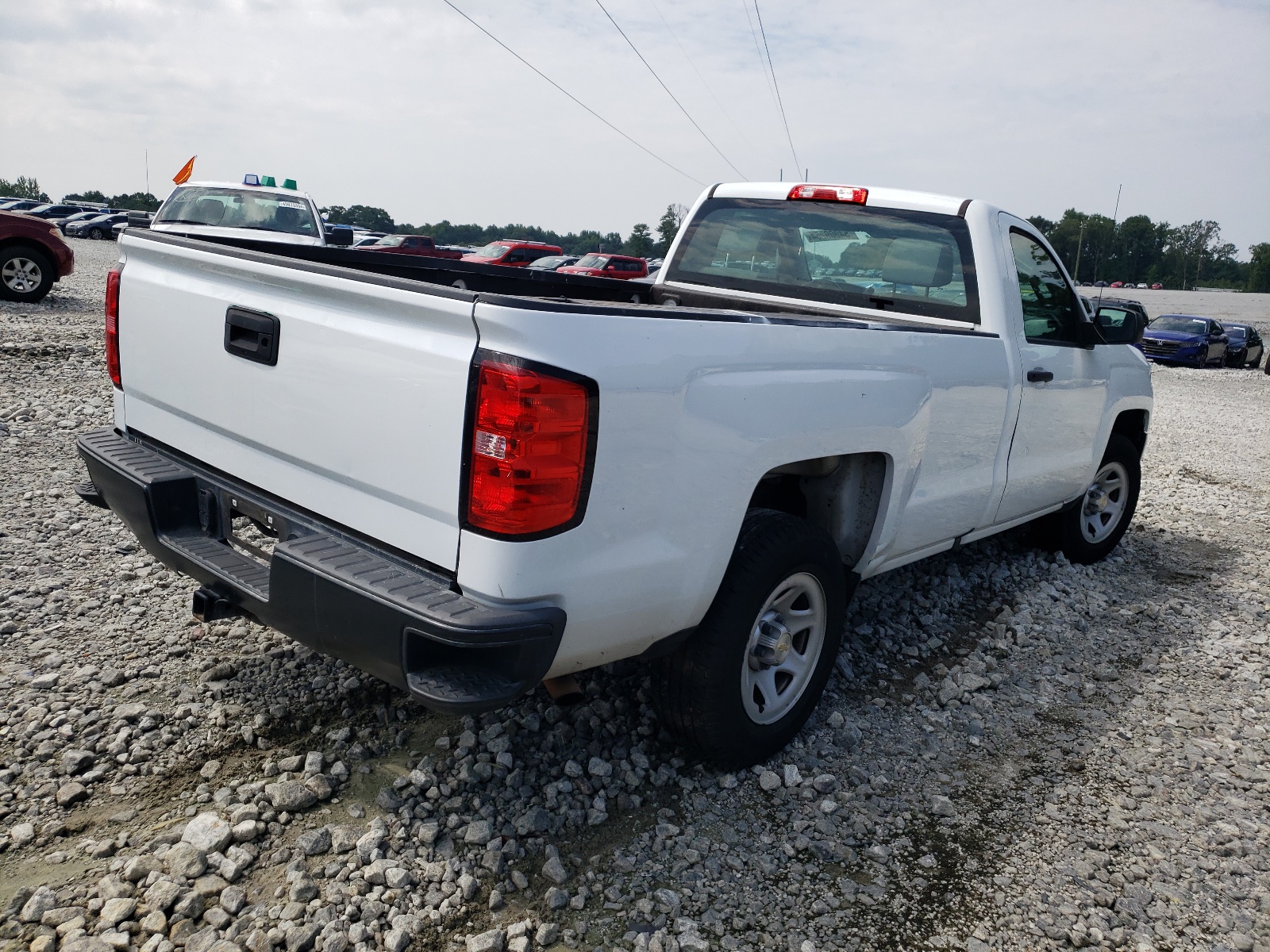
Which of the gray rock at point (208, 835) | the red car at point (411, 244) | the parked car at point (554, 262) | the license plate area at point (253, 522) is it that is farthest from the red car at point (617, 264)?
the gray rock at point (208, 835)

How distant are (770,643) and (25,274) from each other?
502 inches

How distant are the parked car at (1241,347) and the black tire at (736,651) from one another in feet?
93.9

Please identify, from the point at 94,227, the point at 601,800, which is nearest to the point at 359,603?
the point at 601,800

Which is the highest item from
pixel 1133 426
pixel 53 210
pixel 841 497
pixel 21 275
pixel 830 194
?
pixel 830 194

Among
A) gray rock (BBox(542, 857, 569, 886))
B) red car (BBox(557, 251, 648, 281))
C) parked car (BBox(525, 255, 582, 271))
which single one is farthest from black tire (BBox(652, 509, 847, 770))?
red car (BBox(557, 251, 648, 281))

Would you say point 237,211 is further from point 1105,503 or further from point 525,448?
point 525,448

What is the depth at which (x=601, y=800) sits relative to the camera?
297 centimetres

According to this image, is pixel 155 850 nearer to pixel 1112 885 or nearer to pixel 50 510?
pixel 1112 885

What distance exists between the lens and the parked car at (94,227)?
40.5 metres

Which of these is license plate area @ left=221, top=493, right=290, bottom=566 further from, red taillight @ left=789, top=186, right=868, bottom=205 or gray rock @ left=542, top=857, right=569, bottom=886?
red taillight @ left=789, top=186, right=868, bottom=205

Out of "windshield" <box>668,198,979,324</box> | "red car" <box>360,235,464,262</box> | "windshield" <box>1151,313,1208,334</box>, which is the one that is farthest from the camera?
"red car" <box>360,235,464,262</box>

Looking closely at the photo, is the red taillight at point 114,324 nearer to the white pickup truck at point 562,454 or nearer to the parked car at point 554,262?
the white pickup truck at point 562,454

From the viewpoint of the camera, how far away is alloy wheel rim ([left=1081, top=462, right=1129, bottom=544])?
225 inches

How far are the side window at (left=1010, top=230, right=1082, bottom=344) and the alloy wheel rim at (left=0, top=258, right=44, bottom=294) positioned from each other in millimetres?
12378
